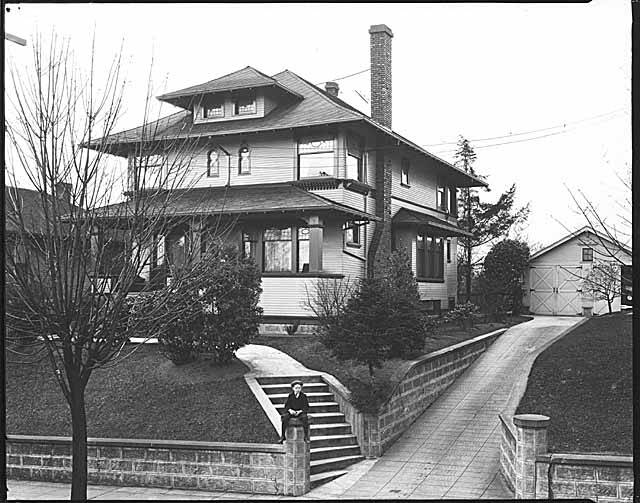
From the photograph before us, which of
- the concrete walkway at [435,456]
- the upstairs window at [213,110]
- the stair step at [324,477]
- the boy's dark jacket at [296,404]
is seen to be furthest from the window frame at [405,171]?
the boy's dark jacket at [296,404]

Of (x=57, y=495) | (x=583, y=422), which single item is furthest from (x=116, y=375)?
(x=583, y=422)

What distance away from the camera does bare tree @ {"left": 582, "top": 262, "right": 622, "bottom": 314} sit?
1755 centimetres

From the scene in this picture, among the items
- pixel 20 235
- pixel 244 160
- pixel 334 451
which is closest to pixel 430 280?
pixel 244 160

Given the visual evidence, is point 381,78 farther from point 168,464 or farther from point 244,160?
point 168,464

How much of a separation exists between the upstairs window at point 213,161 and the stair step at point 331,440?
30.6 ft

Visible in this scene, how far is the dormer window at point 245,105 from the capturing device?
19688 mm

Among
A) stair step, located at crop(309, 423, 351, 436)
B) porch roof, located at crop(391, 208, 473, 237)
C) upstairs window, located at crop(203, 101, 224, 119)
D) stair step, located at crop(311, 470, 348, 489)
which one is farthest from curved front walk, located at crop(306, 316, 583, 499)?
upstairs window, located at crop(203, 101, 224, 119)

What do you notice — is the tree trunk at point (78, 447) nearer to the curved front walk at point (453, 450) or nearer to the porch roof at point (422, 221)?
the curved front walk at point (453, 450)

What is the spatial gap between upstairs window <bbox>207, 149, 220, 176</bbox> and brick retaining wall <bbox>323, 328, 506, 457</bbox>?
298 inches

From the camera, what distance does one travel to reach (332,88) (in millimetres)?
23031

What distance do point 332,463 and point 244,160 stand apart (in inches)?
385

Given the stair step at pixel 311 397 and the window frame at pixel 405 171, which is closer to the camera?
the stair step at pixel 311 397

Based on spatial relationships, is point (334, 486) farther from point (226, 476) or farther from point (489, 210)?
point (489, 210)

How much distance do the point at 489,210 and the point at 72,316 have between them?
53.1 feet
